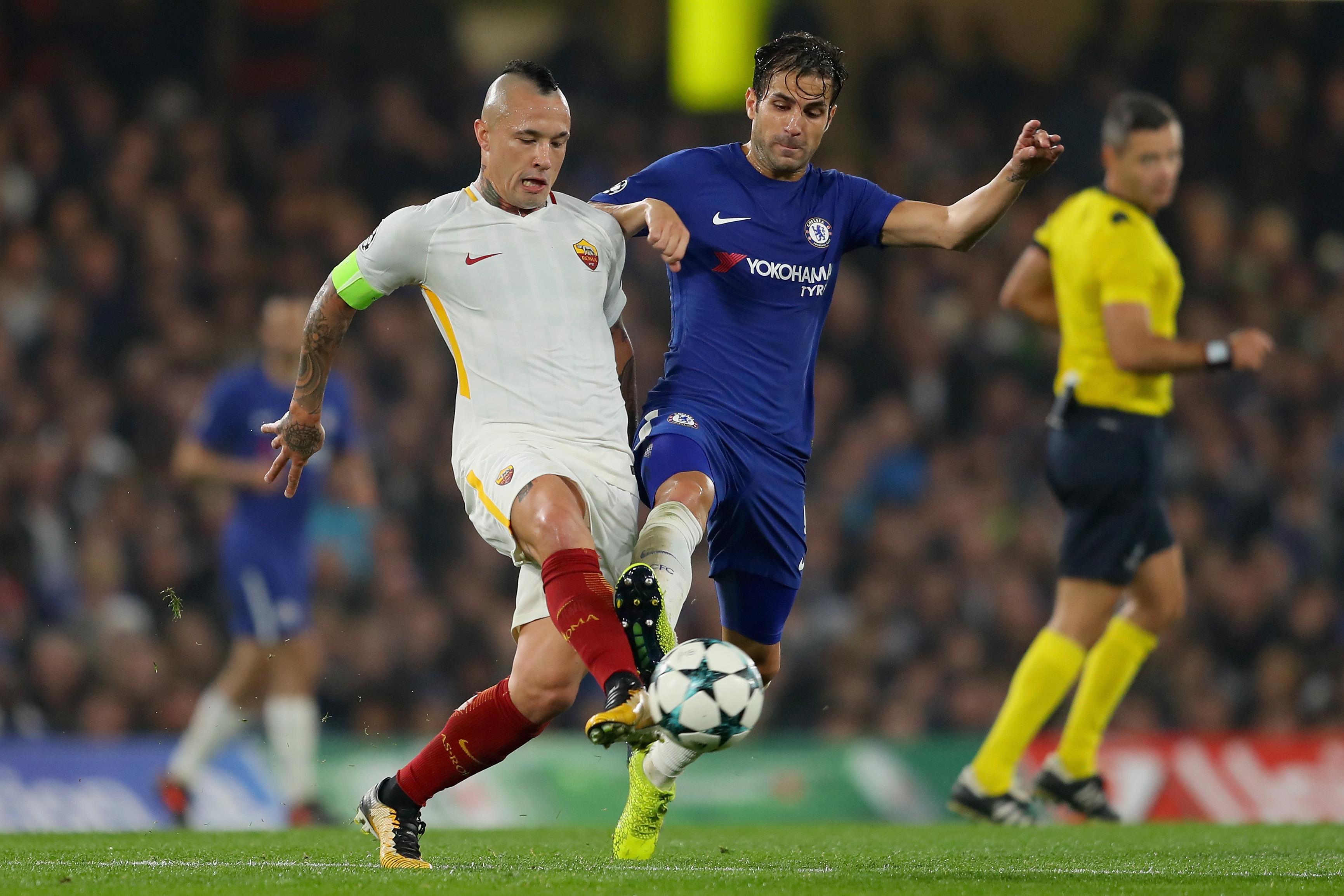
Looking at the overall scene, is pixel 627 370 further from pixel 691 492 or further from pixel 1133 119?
pixel 1133 119

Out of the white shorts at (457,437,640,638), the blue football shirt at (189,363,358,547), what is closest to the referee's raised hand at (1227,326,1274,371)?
the white shorts at (457,437,640,638)

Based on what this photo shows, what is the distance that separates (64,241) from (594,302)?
25.2 feet

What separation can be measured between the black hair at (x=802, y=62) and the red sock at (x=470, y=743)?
6.54 feet

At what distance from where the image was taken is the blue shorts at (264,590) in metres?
7.91

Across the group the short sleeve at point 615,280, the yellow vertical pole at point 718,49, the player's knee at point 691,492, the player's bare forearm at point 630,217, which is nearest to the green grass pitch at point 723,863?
the player's knee at point 691,492

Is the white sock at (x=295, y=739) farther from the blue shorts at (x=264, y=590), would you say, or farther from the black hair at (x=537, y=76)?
the black hair at (x=537, y=76)

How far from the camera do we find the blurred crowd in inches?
395

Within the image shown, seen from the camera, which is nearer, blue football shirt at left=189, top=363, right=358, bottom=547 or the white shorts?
the white shorts

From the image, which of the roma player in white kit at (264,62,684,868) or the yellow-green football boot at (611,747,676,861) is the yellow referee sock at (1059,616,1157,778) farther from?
the roma player in white kit at (264,62,684,868)

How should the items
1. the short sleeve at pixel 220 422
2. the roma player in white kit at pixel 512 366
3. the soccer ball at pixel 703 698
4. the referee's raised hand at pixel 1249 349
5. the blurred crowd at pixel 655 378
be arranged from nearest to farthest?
1. the soccer ball at pixel 703 698
2. the roma player in white kit at pixel 512 366
3. the referee's raised hand at pixel 1249 349
4. the short sleeve at pixel 220 422
5. the blurred crowd at pixel 655 378

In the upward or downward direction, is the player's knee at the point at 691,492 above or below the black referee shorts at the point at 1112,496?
above

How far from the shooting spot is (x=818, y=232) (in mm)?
5043

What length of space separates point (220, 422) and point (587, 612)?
4.73 m

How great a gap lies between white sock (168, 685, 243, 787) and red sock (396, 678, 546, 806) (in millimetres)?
3632
